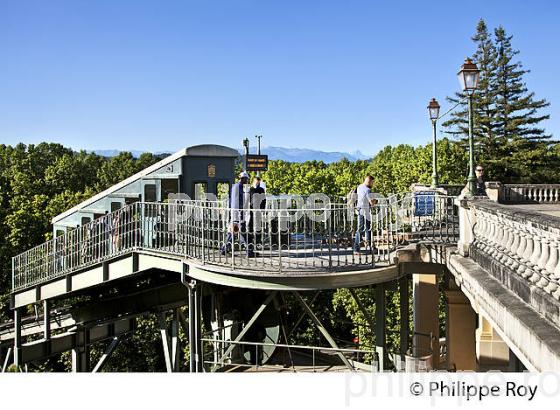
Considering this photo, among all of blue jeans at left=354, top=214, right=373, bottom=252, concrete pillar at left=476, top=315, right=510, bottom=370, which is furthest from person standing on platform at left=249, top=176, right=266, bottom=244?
concrete pillar at left=476, top=315, right=510, bottom=370

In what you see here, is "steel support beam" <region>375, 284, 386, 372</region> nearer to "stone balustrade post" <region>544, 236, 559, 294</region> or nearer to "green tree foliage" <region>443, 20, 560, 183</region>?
"stone balustrade post" <region>544, 236, 559, 294</region>

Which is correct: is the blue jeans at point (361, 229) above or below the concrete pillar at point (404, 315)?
above

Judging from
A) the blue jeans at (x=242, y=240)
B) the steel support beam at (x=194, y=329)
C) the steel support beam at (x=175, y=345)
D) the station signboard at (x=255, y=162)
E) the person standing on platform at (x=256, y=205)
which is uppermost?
the station signboard at (x=255, y=162)

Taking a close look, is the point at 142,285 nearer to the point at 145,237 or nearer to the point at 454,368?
the point at 145,237

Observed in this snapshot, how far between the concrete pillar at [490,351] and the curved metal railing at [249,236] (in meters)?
2.23

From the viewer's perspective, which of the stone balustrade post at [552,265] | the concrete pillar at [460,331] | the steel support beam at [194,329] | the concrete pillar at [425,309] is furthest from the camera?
the concrete pillar at [460,331]

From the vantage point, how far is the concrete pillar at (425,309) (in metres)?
12.0

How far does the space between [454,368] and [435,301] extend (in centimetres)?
193

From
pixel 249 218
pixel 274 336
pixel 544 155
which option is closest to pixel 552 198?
pixel 274 336

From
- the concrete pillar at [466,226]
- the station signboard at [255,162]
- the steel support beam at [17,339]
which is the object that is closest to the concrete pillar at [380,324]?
the concrete pillar at [466,226]

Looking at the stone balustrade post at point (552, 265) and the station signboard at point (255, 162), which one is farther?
the station signboard at point (255, 162)

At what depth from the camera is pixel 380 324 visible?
1113 cm

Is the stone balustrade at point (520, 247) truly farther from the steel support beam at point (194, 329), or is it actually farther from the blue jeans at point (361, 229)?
the steel support beam at point (194, 329)

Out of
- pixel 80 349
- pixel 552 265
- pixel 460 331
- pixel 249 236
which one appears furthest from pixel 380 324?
pixel 80 349
